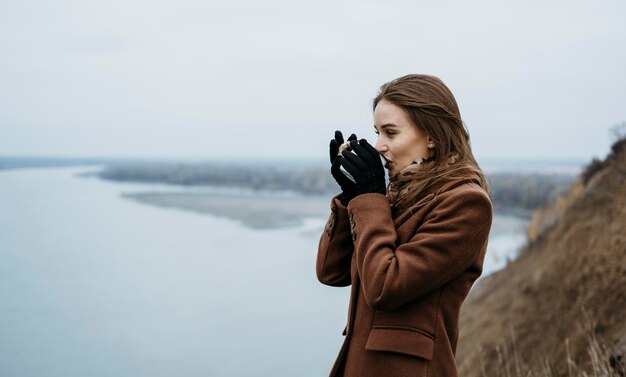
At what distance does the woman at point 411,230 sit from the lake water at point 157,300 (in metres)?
5.18

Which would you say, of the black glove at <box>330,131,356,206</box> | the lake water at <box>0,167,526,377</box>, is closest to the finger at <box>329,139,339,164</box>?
the black glove at <box>330,131,356,206</box>

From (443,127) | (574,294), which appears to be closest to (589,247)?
(574,294)

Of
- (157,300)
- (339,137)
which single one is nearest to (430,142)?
(339,137)

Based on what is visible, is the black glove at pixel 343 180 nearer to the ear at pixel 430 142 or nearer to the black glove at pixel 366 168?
the black glove at pixel 366 168

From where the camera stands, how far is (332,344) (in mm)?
8312

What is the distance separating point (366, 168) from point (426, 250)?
27 centimetres

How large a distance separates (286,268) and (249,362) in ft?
17.8

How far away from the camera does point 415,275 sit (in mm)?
1374

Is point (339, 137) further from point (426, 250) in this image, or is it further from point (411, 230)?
point (426, 250)

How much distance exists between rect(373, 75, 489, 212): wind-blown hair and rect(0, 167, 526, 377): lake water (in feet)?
17.4

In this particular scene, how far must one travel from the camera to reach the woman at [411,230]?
141 centimetres

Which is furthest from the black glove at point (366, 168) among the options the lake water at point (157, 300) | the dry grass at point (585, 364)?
the lake water at point (157, 300)

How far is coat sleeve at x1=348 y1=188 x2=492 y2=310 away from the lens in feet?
4.54

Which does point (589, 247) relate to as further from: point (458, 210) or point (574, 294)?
point (458, 210)
